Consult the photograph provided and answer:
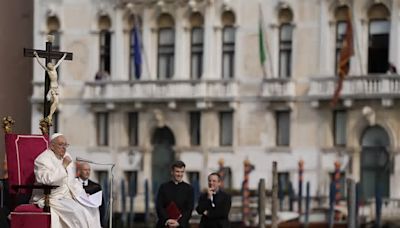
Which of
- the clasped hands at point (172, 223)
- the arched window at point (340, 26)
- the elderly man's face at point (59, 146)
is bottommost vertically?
the clasped hands at point (172, 223)

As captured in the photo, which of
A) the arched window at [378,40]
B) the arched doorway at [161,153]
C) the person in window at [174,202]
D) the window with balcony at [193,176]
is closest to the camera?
the person in window at [174,202]

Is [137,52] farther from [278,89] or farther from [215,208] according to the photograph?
[215,208]

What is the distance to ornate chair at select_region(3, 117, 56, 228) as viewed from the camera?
11.3 m

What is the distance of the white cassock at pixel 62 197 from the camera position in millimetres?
11227

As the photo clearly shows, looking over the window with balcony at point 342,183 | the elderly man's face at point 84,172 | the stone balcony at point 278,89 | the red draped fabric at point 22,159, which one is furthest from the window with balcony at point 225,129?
the red draped fabric at point 22,159

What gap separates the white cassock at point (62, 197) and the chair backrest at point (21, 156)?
281 mm

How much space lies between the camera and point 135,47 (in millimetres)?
34562

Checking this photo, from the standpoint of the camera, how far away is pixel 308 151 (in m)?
33.3

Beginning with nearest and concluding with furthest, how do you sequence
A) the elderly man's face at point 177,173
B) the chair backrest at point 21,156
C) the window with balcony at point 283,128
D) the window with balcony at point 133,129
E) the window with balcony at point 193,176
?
the chair backrest at point 21,156 < the elderly man's face at point 177,173 < the window with balcony at point 283,128 < the window with balcony at point 193,176 < the window with balcony at point 133,129

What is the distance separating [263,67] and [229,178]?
2957 millimetres

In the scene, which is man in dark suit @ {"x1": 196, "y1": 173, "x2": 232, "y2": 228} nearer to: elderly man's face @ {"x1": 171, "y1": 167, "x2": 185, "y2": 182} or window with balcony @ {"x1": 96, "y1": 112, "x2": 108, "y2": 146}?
elderly man's face @ {"x1": 171, "y1": 167, "x2": 185, "y2": 182}

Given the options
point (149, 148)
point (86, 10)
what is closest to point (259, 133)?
point (149, 148)

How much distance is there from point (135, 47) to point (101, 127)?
2.95 m

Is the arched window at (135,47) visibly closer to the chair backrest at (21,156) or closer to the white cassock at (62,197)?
the chair backrest at (21,156)
